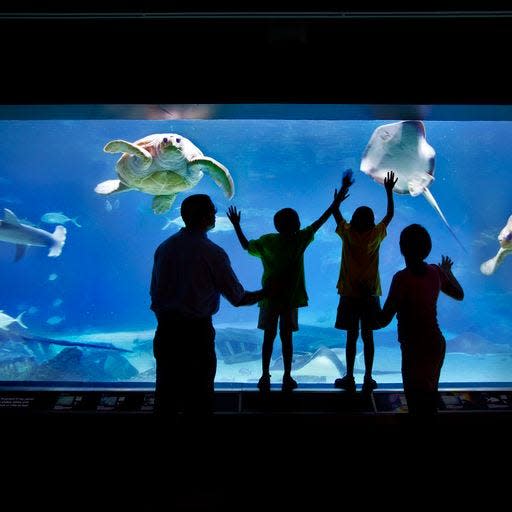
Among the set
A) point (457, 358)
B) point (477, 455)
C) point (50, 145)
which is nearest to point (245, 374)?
point (457, 358)

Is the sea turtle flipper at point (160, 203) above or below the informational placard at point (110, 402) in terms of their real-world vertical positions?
above

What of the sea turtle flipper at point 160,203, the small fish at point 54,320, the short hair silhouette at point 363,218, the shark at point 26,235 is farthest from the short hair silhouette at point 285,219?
the small fish at point 54,320

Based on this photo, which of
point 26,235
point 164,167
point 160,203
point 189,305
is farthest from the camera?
point 26,235

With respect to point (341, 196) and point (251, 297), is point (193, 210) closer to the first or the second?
point (251, 297)

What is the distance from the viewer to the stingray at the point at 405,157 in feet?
18.9

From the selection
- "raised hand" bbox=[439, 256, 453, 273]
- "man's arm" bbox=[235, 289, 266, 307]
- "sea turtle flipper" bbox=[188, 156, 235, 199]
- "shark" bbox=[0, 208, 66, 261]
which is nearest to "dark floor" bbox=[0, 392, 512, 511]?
"man's arm" bbox=[235, 289, 266, 307]

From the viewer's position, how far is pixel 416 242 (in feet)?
6.59

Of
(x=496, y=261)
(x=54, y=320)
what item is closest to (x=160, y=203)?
(x=496, y=261)

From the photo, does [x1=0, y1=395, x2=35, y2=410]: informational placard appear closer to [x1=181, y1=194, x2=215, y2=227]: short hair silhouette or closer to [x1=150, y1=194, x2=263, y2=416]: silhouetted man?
[x1=150, y1=194, x2=263, y2=416]: silhouetted man

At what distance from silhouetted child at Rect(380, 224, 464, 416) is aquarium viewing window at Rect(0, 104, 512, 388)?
3.51 meters

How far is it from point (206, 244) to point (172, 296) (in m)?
0.30

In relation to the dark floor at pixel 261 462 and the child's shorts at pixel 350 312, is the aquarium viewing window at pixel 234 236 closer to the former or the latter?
the child's shorts at pixel 350 312

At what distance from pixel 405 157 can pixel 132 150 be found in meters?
3.80

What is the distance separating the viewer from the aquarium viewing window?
7207 mm
